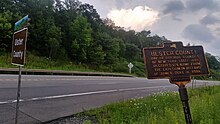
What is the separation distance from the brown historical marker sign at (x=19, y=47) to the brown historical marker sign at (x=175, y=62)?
229 cm

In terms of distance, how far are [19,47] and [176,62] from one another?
118 inches

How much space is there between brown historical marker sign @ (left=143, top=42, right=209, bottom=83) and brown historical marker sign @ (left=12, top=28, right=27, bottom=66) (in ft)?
7.50

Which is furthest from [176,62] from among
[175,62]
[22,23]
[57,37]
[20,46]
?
[57,37]

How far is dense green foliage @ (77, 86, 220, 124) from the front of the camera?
16.3 feet

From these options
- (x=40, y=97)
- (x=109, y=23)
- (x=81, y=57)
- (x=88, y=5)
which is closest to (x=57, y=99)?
(x=40, y=97)

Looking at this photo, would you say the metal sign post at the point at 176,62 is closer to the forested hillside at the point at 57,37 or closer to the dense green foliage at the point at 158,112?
the dense green foliage at the point at 158,112

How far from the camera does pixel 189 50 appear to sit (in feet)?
15.7

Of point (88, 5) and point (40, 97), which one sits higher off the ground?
point (88, 5)

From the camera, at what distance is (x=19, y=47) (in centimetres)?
531

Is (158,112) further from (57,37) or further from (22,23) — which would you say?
(57,37)

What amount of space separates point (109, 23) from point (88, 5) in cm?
2279

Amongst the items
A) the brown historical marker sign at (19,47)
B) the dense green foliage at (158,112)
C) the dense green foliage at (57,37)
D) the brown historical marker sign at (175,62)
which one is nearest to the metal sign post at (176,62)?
the brown historical marker sign at (175,62)

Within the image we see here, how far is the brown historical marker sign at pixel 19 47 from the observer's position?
16.9ft

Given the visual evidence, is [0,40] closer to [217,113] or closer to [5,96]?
[5,96]
